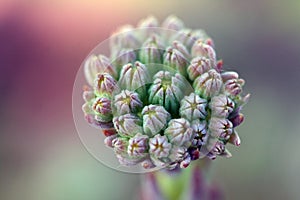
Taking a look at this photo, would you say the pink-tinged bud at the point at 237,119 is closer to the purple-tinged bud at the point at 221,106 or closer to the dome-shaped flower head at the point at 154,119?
the purple-tinged bud at the point at 221,106

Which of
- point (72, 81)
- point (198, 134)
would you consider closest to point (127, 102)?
point (198, 134)

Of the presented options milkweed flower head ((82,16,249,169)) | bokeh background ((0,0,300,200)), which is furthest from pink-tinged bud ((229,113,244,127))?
bokeh background ((0,0,300,200))

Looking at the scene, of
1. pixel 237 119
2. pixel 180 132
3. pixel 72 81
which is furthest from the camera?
pixel 72 81

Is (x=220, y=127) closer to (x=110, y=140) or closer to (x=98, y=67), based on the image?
(x=110, y=140)

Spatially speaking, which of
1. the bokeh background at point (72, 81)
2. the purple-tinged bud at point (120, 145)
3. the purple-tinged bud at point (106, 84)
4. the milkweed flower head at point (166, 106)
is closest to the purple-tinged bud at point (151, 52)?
the milkweed flower head at point (166, 106)

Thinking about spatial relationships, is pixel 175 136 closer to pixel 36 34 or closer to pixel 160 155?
pixel 160 155

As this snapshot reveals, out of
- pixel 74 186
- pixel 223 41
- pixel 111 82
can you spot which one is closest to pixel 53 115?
pixel 74 186

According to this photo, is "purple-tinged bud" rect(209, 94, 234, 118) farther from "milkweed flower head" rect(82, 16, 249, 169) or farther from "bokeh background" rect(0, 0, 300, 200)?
"bokeh background" rect(0, 0, 300, 200)
